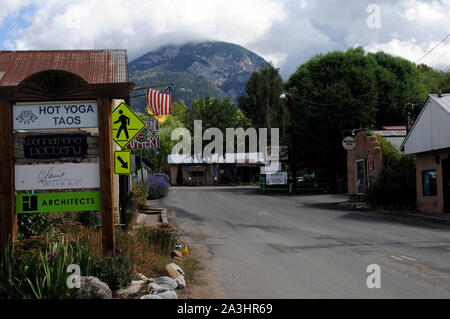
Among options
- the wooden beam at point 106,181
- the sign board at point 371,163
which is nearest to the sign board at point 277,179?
the sign board at point 371,163

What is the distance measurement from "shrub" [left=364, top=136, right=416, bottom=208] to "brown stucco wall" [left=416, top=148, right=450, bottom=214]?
1.34 meters

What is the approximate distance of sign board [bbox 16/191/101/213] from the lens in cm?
810

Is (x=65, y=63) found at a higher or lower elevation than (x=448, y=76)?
lower

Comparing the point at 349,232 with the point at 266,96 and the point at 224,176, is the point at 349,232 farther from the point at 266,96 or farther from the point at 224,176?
the point at 224,176

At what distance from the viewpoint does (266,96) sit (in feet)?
196

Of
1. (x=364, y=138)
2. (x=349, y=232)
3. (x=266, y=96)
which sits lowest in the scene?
(x=349, y=232)

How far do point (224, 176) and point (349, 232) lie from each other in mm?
55299

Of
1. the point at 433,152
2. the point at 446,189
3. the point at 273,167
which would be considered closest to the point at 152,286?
the point at 446,189

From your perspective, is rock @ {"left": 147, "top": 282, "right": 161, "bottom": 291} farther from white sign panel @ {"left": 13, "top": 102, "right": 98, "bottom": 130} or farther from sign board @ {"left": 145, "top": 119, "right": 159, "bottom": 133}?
sign board @ {"left": 145, "top": 119, "right": 159, "bottom": 133}

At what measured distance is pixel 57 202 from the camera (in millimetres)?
8164

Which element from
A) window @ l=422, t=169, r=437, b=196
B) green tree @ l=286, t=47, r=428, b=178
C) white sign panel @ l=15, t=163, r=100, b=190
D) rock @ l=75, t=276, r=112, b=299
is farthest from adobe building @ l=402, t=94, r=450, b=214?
rock @ l=75, t=276, r=112, b=299

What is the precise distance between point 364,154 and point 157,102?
12646 millimetres
